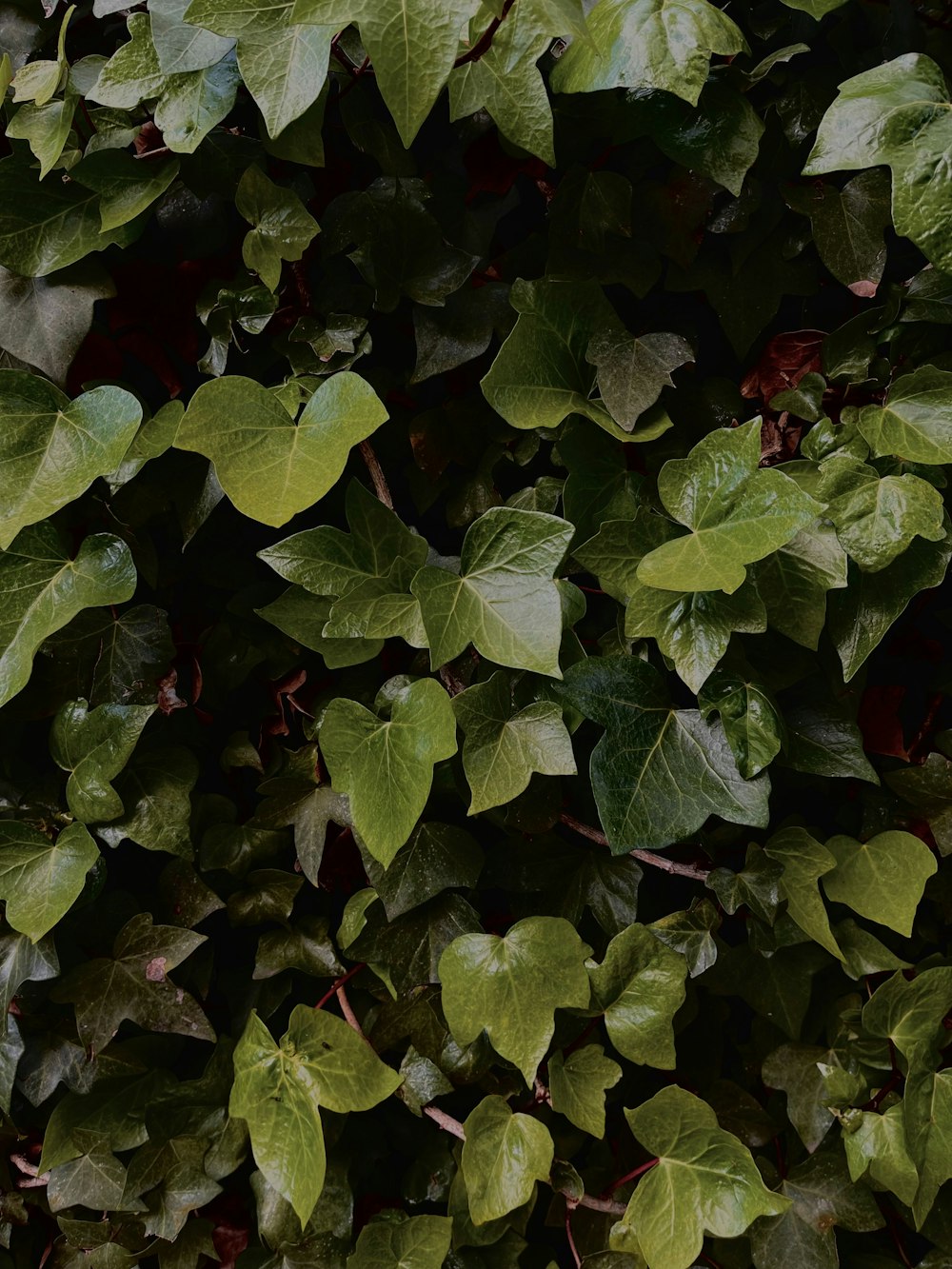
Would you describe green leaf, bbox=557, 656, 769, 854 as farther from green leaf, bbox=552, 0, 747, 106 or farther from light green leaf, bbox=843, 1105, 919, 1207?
green leaf, bbox=552, 0, 747, 106

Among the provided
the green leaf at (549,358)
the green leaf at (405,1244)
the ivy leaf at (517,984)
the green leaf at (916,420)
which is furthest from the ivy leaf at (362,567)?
the green leaf at (405,1244)

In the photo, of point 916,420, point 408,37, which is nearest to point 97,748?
point 408,37

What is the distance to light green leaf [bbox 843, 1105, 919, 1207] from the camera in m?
0.76

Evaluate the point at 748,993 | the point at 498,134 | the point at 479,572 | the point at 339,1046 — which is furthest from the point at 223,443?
the point at 748,993

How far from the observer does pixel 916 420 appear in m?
0.72

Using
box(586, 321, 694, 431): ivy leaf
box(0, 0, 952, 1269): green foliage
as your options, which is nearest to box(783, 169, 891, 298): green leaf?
box(0, 0, 952, 1269): green foliage

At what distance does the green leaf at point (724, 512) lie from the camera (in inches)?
25.5

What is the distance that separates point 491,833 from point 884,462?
0.45 metres

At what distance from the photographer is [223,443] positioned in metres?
0.68

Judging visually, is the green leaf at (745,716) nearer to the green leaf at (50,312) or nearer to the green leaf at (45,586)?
the green leaf at (45,586)

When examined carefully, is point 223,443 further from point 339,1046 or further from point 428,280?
point 339,1046

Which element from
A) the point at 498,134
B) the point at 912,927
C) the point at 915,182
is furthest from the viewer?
the point at 912,927

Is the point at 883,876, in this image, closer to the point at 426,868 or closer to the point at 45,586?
the point at 426,868

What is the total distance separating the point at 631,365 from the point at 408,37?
10.9 inches
